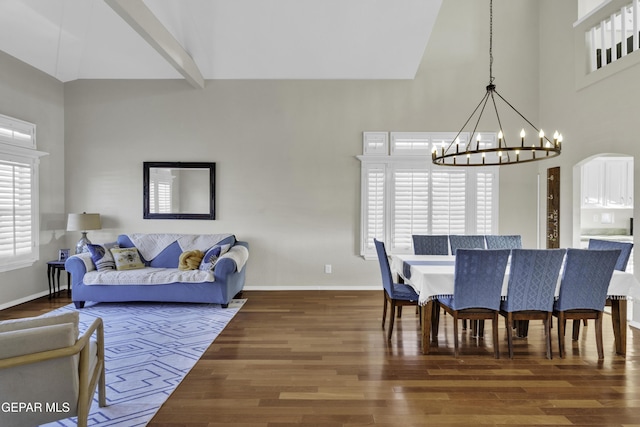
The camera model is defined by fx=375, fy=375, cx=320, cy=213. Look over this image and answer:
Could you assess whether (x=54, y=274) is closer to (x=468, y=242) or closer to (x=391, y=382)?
(x=391, y=382)

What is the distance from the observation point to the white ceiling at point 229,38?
4.68 metres

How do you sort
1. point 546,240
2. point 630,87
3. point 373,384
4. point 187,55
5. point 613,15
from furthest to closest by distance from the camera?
1. point 546,240
2. point 187,55
3. point 613,15
4. point 630,87
5. point 373,384

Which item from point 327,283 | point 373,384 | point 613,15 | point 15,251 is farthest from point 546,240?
point 15,251

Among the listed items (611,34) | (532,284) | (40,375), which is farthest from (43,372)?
(611,34)

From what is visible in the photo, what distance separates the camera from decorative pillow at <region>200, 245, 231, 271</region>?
4.86m

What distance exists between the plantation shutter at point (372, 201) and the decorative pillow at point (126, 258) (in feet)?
10.8

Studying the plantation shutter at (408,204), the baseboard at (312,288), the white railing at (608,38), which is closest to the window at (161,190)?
the baseboard at (312,288)

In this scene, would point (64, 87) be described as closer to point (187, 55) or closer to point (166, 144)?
point (166, 144)

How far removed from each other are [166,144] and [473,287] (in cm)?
489

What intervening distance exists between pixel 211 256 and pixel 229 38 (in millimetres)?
3036

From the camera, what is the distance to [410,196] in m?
5.85

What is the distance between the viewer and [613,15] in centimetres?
450

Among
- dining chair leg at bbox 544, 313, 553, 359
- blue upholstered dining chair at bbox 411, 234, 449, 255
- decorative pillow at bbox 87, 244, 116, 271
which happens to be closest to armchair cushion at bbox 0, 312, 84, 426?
decorative pillow at bbox 87, 244, 116, 271

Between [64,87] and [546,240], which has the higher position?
[64,87]
